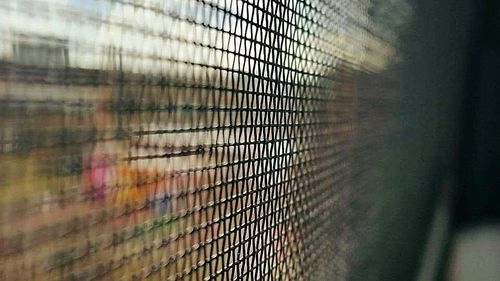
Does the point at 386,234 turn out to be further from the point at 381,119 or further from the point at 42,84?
the point at 42,84

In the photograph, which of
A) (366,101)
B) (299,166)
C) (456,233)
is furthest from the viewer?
(456,233)

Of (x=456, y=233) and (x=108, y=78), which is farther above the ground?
(x=108, y=78)

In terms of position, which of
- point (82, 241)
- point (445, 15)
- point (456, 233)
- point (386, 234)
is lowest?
point (456, 233)

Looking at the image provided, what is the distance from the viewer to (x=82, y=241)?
243 millimetres

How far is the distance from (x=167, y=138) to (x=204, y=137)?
1.5 inches

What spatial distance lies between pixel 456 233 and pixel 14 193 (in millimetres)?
1193

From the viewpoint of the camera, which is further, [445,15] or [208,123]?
[445,15]

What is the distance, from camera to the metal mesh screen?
215 millimetres

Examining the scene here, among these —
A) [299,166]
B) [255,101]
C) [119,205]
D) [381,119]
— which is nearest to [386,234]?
[381,119]

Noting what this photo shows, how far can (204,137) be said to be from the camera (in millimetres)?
336

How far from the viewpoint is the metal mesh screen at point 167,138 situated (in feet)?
0.71

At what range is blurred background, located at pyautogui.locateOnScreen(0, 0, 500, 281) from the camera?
8.6 inches

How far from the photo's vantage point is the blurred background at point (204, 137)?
8.6 inches

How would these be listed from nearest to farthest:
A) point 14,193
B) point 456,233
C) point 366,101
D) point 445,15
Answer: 1. point 14,193
2. point 366,101
3. point 445,15
4. point 456,233
